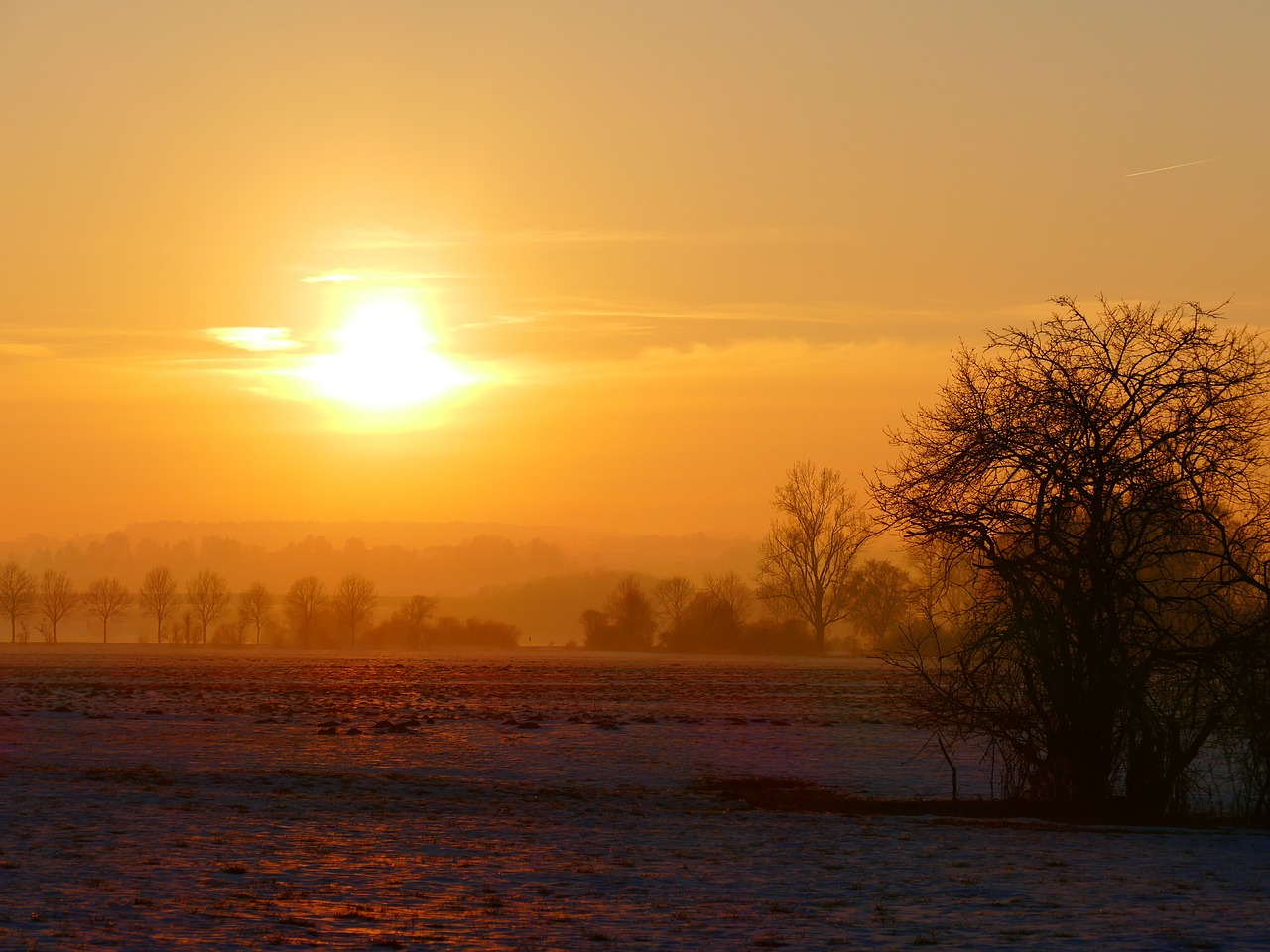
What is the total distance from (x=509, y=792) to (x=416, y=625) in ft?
534

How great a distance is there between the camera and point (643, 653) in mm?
139250

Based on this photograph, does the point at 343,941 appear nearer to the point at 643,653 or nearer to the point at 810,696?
the point at 810,696

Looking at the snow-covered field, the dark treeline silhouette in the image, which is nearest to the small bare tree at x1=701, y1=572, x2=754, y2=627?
the dark treeline silhouette

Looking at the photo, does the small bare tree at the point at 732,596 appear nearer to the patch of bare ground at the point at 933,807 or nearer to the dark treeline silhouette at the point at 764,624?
the dark treeline silhouette at the point at 764,624

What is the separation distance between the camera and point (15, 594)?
603ft

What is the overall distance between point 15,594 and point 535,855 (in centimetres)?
19033

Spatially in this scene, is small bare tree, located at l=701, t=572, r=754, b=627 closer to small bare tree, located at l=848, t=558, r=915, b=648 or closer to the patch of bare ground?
small bare tree, located at l=848, t=558, r=915, b=648

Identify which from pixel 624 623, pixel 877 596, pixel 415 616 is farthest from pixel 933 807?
pixel 415 616

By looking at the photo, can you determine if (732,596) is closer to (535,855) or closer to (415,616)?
(415,616)

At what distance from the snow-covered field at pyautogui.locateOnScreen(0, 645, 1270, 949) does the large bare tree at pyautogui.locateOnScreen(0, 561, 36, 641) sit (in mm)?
162519

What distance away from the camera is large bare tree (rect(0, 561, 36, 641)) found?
18312cm

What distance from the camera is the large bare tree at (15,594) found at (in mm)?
183125

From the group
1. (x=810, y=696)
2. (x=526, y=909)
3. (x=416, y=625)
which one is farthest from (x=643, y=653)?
(x=526, y=909)

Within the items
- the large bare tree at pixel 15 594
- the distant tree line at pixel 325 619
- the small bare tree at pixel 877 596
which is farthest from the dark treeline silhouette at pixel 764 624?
the large bare tree at pixel 15 594
